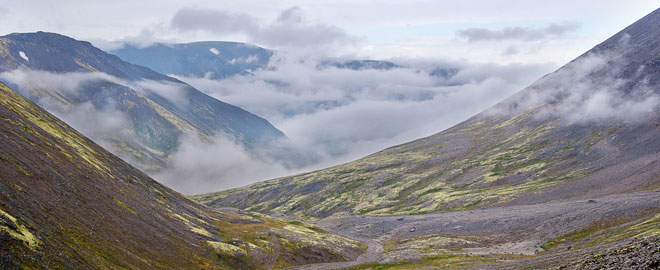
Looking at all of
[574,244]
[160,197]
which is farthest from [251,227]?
[574,244]

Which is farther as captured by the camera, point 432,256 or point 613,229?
point 432,256

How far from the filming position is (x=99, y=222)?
319 feet

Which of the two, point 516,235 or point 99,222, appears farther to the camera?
point 516,235

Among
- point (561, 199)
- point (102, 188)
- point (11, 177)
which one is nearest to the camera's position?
point (11, 177)

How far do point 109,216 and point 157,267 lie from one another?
2125cm

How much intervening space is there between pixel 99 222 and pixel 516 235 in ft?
474

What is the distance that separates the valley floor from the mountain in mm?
23214

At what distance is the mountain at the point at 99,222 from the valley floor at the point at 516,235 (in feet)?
76.2

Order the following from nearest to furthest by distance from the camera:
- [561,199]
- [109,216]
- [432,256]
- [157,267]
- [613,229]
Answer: [157,267]
[109,216]
[613,229]
[432,256]
[561,199]

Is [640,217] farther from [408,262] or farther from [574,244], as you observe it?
[408,262]

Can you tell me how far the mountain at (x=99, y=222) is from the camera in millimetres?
71500

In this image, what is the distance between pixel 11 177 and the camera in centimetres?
8369

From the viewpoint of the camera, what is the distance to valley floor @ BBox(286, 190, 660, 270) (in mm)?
122812

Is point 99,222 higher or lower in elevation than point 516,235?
higher
